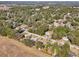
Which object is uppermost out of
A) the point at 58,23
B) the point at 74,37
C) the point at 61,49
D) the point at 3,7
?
the point at 3,7

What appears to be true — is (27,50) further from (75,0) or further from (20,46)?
(75,0)

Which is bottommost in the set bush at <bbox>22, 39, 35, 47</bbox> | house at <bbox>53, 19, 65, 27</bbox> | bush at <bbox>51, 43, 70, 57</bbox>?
bush at <bbox>51, 43, 70, 57</bbox>

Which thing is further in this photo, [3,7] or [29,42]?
[3,7]

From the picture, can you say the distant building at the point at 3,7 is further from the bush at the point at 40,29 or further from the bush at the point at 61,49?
the bush at the point at 61,49

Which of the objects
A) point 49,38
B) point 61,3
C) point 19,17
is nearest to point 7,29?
point 19,17

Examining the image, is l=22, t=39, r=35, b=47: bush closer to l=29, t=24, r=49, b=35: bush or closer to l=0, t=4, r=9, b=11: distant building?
l=29, t=24, r=49, b=35: bush

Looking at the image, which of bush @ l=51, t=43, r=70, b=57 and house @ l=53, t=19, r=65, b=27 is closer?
bush @ l=51, t=43, r=70, b=57

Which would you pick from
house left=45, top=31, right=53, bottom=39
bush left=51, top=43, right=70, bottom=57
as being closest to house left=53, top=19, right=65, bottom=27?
house left=45, top=31, right=53, bottom=39

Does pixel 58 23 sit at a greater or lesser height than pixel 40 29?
greater

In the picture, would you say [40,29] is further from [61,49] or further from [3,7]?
[3,7]

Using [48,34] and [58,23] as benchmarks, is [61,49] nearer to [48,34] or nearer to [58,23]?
[48,34]

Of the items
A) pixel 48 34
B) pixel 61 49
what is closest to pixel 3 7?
pixel 48 34
